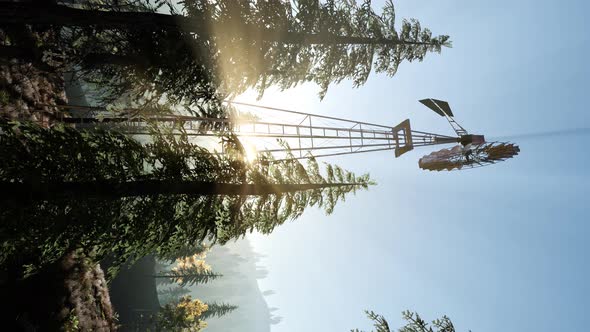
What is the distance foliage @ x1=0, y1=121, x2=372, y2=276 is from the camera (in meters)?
7.04

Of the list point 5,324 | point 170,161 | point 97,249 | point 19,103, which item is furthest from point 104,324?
point 170,161

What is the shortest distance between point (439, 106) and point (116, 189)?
1150 centimetres

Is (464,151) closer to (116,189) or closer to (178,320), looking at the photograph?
(116,189)

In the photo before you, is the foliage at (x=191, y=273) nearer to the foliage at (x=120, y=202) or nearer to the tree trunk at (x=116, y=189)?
the foliage at (x=120, y=202)

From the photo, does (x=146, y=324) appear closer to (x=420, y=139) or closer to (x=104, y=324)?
(x=104, y=324)

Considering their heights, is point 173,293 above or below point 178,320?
below

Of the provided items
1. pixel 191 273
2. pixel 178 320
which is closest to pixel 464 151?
pixel 178 320

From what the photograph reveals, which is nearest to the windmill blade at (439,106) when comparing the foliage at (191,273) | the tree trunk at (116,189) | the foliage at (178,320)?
the tree trunk at (116,189)

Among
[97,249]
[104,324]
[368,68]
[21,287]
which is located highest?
[368,68]

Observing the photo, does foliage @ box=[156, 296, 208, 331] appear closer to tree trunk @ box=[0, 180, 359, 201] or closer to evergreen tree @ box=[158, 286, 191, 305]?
tree trunk @ box=[0, 180, 359, 201]

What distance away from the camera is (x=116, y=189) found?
7.57m

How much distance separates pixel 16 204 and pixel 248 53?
6.54 m

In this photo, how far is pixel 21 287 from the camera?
1325cm

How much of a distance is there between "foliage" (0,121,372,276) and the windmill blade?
239 inches
